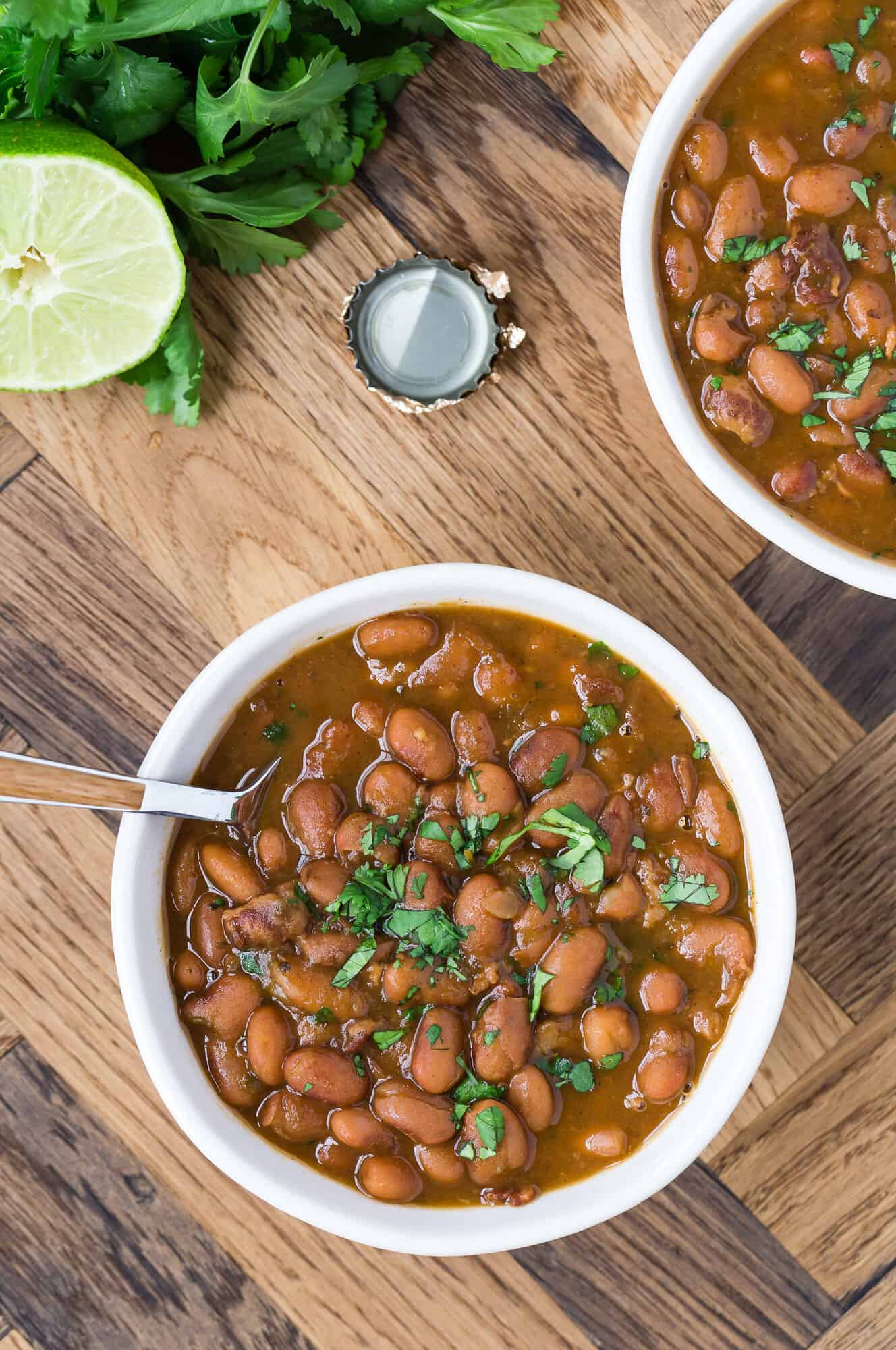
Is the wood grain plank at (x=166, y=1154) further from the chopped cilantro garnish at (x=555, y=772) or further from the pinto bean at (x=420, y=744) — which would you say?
the chopped cilantro garnish at (x=555, y=772)

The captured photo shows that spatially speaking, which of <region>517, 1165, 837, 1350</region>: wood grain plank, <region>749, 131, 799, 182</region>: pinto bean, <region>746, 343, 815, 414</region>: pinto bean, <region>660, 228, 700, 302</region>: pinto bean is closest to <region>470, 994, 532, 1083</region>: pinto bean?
<region>517, 1165, 837, 1350</region>: wood grain plank

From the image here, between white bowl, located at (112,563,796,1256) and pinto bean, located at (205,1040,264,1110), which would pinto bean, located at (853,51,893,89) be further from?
pinto bean, located at (205,1040,264,1110)

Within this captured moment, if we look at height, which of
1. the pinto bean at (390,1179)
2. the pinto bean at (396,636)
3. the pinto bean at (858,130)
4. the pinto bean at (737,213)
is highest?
the pinto bean at (858,130)

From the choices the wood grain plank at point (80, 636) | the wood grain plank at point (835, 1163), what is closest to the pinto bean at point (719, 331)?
the wood grain plank at point (80, 636)

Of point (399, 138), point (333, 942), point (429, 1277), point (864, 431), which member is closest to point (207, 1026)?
point (333, 942)

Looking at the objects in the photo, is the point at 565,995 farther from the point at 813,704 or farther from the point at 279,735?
the point at 813,704

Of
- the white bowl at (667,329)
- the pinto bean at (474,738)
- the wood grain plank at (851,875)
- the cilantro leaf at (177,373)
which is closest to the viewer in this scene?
the white bowl at (667,329)

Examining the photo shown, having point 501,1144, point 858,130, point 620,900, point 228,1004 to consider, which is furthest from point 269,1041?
point 858,130
